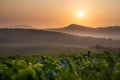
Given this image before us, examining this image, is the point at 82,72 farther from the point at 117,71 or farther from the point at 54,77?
the point at 54,77

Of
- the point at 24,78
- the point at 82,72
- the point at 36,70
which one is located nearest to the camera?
the point at 24,78

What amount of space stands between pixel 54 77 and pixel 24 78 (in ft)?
5.50

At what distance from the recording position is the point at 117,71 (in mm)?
14758

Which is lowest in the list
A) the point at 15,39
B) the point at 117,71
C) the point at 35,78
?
the point at 15,39

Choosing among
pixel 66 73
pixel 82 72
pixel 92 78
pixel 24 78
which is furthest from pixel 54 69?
pixel 92 78

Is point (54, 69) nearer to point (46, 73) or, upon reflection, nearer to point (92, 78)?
point (46, 73)

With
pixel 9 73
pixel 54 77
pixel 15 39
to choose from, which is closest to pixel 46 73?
pixel 54 77

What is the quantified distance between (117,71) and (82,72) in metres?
1.60

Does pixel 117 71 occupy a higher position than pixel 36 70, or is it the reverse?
pixel 36 70

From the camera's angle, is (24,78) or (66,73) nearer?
(24,78)

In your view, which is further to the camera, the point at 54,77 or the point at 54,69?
the point at 54,69

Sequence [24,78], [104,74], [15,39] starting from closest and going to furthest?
→ [24,78] < [104,74] < [15,39]

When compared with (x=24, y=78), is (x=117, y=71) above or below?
below

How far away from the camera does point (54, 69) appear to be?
9.60 metres
